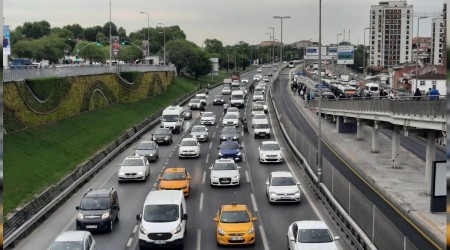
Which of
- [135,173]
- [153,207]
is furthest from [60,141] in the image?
[153,207]

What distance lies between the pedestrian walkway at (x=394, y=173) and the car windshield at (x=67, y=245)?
38.1 feet

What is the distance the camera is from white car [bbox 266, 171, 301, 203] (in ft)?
96.3

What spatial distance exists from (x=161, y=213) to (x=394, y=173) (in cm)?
2349

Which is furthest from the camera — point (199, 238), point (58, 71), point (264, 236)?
point (58, 71)

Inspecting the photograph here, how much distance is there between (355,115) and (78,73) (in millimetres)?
26500

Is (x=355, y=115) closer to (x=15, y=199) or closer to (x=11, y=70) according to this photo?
(x=11, y=70)

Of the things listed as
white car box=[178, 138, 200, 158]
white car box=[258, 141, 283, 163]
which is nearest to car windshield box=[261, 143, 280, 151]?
white car box=[258, 141, 283, 163]

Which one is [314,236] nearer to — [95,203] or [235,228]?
[235,228]

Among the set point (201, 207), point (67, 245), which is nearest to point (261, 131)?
point (201, 207)

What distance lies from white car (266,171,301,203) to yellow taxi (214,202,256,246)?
6.34 metres

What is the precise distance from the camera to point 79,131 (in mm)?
50062

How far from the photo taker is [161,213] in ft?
73.2

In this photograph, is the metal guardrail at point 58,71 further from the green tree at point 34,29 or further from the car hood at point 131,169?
the green tree at point 34,29

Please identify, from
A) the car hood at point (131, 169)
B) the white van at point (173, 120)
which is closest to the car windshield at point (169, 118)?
the white van at point (173, 120)
